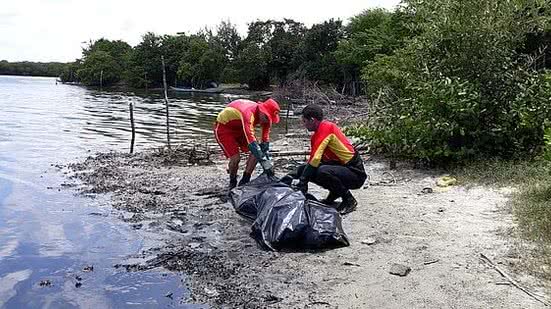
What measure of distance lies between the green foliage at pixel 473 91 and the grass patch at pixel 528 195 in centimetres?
56

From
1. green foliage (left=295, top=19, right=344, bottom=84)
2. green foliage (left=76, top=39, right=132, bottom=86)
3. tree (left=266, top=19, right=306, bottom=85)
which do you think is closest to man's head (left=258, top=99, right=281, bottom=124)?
green foliage (left=295, top=19, right=344, bottom=84)

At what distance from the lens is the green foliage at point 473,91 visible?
923 cm

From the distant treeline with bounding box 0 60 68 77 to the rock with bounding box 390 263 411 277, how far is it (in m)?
126

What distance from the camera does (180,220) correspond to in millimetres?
7410

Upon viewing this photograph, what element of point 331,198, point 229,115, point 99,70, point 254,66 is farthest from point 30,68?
Result: point 331,198

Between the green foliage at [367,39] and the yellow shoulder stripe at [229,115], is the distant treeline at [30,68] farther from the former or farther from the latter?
the yellow shoulder stripe at [229,115]

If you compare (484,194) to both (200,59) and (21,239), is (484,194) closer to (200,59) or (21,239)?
(21,239)

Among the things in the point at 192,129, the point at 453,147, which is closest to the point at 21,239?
the point at 453,147

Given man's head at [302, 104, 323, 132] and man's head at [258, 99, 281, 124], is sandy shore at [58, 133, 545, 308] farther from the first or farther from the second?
man's head at [258, 99, 281, 124]

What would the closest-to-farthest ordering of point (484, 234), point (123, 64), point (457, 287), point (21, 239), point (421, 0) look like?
point (457, 287), point (484, 234), point (21, 239), point (421, 0), point (123, 64)

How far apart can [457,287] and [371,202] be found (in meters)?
3.26

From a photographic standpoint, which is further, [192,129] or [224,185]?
[192,129]

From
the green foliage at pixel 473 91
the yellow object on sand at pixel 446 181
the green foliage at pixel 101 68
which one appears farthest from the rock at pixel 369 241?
the green foliage at pixel 101 68

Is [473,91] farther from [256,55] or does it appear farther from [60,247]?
[256,55]
